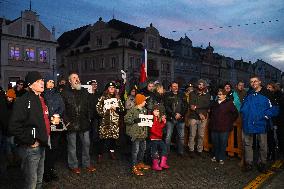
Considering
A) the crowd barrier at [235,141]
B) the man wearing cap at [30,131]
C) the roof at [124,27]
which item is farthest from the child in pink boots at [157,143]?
the roof at [124,27]

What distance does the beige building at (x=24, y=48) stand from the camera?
36.2m

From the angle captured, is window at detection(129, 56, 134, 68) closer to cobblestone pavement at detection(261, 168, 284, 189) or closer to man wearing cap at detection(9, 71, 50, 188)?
cobblestone pavement at detection(261, 168, 284, 189)

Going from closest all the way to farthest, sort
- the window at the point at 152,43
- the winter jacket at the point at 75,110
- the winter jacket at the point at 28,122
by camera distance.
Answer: the winter jacket at the point at 28,122, the winter jacket at the point at 75,110, the window at the point at 152,43

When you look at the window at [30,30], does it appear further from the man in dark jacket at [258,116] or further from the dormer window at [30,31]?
the man in dark jacket at [258,116]

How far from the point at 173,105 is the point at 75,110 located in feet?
9.96

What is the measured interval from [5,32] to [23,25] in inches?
111

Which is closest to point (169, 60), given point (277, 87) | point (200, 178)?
point (277, 87)

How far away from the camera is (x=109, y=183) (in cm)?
648

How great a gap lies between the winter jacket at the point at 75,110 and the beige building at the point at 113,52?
36883 millimetres

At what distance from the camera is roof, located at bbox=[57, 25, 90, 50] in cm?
5438

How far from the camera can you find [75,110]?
723cm

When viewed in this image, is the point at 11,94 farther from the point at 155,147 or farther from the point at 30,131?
the point at 30,131

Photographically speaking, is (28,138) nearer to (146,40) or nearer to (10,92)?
(10,92)

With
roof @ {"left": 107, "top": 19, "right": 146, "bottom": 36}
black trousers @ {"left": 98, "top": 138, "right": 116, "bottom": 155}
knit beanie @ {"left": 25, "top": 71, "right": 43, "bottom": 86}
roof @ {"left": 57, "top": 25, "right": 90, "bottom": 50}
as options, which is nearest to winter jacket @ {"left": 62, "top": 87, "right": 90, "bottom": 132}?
black trousers @ {"left": 98, "top": 138, "right": 116, "bottom": 155}
